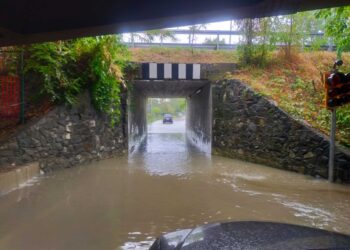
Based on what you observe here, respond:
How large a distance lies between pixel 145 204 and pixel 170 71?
766 cm

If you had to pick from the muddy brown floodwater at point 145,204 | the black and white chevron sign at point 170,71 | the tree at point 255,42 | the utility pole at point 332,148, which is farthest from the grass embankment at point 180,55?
the utility pole at point 332,148

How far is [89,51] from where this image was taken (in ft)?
33.3

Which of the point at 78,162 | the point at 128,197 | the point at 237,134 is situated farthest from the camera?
the point at 237,134

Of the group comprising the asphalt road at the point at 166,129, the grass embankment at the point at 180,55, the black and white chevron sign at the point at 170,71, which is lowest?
the asphalt road at the point at 166,129

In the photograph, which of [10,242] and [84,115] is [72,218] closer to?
[10,242]

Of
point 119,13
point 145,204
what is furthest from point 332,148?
point 119,13

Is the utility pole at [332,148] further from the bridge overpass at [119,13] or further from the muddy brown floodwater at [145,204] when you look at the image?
the bridge overpass at [119,13]

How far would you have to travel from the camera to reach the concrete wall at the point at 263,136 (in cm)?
838

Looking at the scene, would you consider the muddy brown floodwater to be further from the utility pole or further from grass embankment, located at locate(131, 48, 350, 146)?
grass embankment, located at locate(131, 48, 350, 146)

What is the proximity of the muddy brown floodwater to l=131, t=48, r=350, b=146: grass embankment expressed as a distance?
6.30ft

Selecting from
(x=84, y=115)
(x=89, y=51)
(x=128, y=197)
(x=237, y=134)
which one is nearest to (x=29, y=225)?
(x=128, y=197)

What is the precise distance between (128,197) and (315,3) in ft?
15.2

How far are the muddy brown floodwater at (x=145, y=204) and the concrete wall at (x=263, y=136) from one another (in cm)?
46

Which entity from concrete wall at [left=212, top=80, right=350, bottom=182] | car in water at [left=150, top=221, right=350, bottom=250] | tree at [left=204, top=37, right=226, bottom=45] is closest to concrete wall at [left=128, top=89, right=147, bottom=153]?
concrete wall at [left=212, top=80, right=350, bottom=182]
